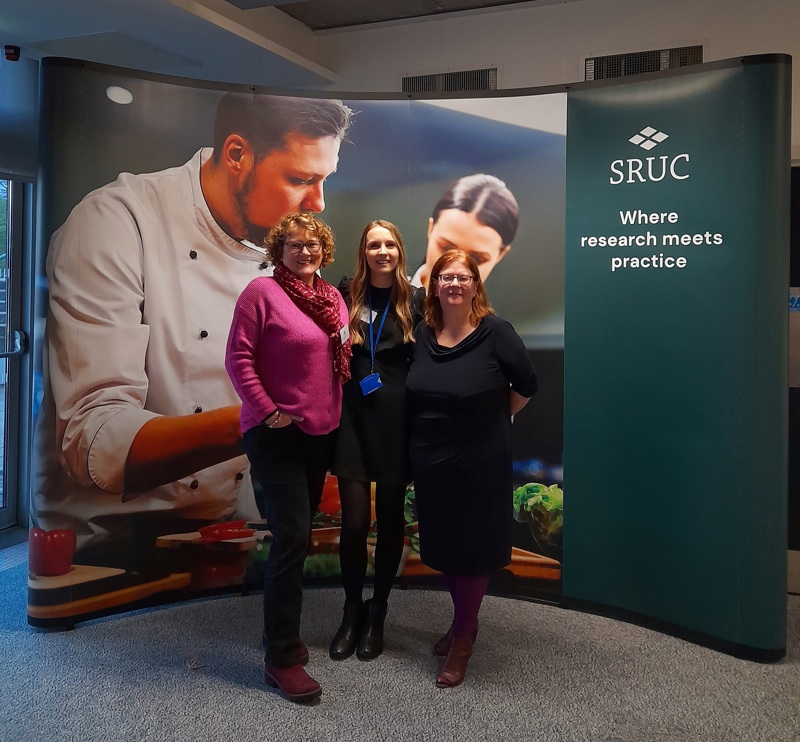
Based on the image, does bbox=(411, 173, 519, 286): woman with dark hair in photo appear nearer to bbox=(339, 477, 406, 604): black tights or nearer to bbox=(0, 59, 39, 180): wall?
bbox=(339, 477, 406, 604): black tights

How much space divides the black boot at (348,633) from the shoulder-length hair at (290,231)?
54.3 inches

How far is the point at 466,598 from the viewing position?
2.80m

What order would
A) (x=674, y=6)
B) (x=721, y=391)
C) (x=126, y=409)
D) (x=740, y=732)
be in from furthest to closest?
1. (x=674, y=6)
2. (x=126, y=409)
3. (x=721, y=391)
4. (x=740, y=732)

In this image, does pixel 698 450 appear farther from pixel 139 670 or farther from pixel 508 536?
pixel 139 670

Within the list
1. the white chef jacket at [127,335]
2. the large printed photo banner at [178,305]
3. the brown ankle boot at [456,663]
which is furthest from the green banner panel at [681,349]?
the white chef jacket at [127,335]

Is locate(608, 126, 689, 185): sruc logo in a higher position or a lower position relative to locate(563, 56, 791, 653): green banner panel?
higher

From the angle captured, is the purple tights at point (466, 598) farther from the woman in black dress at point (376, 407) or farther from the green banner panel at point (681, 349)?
the green banner panel at point (681, 349)

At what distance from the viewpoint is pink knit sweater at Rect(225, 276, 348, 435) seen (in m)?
2.52

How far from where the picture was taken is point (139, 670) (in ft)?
9.35

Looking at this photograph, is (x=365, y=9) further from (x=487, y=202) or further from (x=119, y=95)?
(x=119, y=95)

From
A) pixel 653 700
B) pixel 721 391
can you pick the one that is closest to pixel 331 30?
pixel 721 391

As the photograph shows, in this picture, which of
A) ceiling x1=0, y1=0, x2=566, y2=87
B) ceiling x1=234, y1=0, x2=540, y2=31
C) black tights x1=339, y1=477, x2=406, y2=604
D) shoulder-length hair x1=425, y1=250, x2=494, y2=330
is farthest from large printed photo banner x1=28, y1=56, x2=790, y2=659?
ceiling x1=234, y1=0, x2=540, y2=31

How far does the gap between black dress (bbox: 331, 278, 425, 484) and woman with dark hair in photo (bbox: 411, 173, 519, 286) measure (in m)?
0.82

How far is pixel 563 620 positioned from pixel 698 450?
95cm
